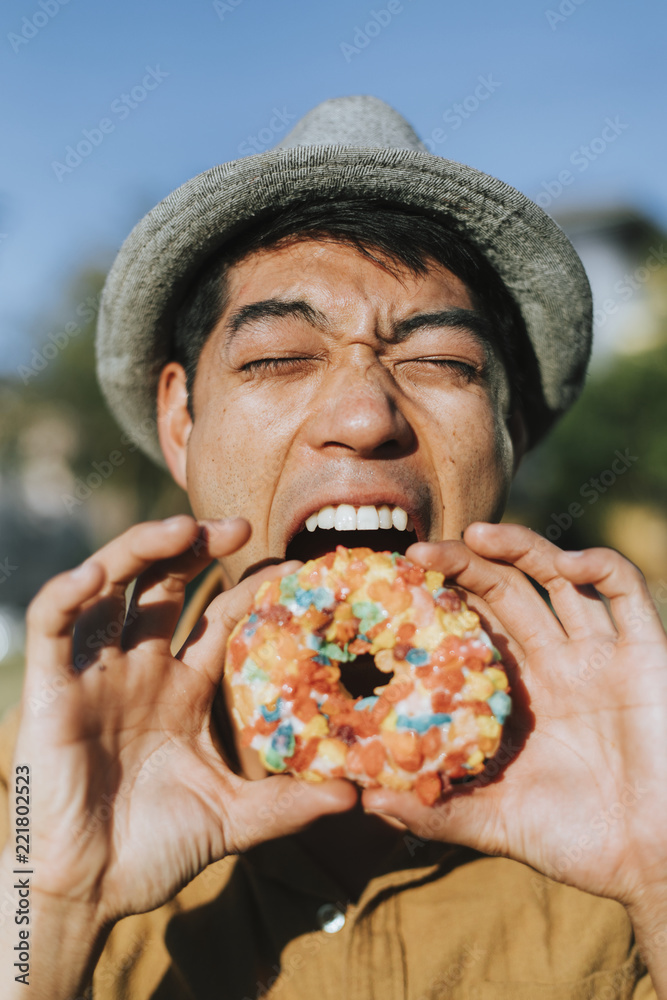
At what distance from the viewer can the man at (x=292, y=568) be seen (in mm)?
1862

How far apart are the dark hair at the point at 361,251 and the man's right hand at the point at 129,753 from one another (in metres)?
1.17

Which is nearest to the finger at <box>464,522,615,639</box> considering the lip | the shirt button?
the lip

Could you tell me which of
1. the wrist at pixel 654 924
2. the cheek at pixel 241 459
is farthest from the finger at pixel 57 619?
the wrist at pixel 654 924

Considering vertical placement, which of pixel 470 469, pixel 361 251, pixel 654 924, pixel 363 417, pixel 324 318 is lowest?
pixel 654 924


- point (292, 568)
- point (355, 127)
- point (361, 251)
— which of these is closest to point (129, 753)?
point (292, 568)

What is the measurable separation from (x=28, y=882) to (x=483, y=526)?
4.95ft

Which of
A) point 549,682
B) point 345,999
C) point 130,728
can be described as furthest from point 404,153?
point 345,999

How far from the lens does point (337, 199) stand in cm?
262

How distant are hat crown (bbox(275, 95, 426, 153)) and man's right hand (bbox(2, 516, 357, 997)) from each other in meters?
1.72

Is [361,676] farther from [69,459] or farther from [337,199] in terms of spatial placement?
[69,459]

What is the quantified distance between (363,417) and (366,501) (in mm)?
288

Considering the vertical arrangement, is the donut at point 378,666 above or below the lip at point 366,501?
below

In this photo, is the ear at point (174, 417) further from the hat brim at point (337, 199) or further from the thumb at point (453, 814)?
the thumb at point (453, 814)

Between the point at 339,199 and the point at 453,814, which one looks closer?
the point at 453,814
